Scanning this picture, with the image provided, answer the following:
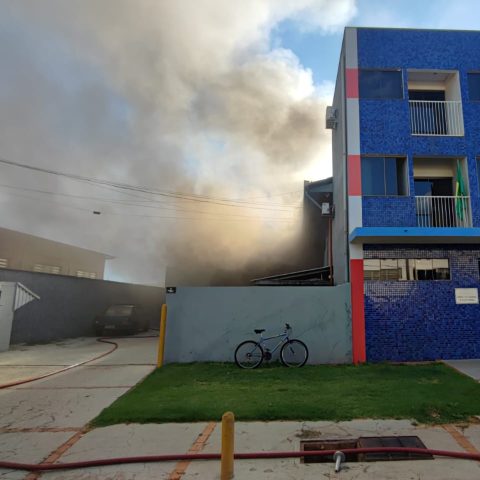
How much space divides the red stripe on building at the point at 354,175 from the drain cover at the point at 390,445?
6.03 m

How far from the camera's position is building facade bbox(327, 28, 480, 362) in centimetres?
817

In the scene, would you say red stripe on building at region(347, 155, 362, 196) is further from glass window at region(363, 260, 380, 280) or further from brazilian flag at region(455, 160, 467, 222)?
brazilian flag at region(455, 160, 467, 222)

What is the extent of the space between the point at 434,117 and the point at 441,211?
8.43 feet

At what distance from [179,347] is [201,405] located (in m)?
3.03

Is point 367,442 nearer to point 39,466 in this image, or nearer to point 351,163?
point 39,466

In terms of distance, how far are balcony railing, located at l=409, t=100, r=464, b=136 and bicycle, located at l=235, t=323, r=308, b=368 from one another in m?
6.20

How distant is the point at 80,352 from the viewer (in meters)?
10.2

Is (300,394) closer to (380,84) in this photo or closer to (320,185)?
(380,84)

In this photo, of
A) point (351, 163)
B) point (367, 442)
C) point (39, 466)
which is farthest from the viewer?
point (351, 163)

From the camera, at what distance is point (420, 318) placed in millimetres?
8203

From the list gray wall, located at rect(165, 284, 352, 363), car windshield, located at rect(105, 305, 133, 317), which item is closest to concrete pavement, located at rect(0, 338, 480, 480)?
gray wall, located at rect(165, 284, 352, 363)

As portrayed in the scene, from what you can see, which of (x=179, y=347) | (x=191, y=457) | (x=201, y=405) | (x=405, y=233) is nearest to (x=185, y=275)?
(x=179, y=347)

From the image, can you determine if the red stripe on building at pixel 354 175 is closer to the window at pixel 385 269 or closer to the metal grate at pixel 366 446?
the window at pixel 385 269

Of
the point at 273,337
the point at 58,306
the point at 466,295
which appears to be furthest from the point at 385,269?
the point at 58,306
